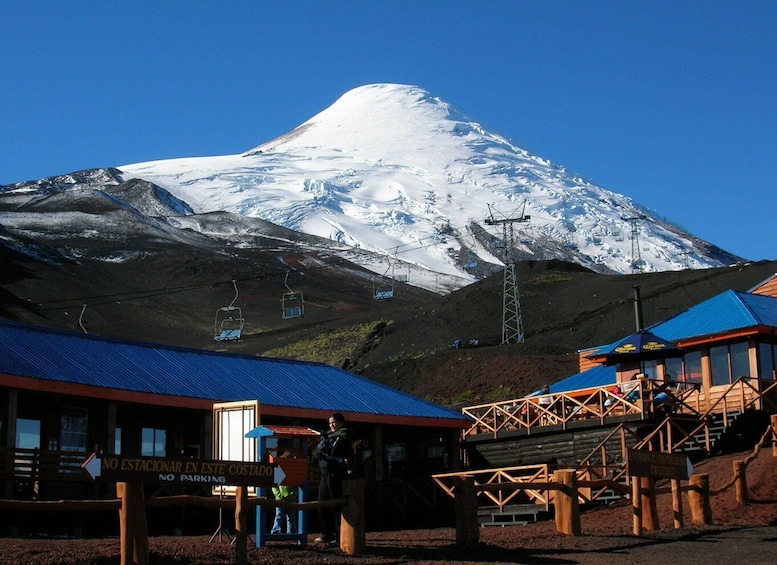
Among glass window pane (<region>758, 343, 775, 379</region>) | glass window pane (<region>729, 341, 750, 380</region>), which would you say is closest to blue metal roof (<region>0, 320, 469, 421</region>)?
glass window pane (<region>729, 341, 750, 380</region>)

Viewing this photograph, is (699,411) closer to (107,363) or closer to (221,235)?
(107,363)

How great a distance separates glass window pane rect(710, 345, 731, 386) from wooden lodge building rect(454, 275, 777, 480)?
0.09 ft

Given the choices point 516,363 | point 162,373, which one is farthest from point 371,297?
point 162,373

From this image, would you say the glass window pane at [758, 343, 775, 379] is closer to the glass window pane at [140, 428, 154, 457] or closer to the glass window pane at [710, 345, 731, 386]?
the glass window pane at [710, 345, 731, 386]

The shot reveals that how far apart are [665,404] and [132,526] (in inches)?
730

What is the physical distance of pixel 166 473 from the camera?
13367 mm

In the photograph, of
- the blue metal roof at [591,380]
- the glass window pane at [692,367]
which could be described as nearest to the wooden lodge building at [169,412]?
the glass window pane at [692,367]

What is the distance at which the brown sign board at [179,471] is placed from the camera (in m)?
12.8

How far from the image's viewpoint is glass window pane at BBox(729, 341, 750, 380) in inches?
1235

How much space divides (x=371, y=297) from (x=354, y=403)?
119 metres

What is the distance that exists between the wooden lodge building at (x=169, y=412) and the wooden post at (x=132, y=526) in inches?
272

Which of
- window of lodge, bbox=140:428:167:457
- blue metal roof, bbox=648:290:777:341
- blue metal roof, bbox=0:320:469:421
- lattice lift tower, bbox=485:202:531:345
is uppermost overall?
lattice lift tower, bbox=485:202:531:345

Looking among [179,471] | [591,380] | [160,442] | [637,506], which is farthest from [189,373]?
[591,380]

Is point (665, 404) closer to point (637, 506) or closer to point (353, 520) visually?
point (637, 506)
